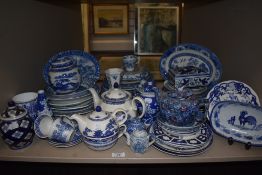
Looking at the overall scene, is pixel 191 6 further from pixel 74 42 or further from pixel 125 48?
pixel 74 42

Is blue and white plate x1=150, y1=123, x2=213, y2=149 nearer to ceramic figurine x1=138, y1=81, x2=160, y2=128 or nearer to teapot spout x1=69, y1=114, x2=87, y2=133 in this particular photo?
ceramic figurine x1=138, y1=81, x2=160, y2=128

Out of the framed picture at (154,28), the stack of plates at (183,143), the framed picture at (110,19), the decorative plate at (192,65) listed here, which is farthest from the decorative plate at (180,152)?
the framed picture at (110,19)

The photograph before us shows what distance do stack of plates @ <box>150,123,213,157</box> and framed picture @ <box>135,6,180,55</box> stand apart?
1.07m

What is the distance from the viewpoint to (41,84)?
125 centimetres

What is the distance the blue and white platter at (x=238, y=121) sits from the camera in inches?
35.0

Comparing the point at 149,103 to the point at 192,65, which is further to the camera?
the point at 192,65

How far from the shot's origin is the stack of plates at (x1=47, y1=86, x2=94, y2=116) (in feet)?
3.28

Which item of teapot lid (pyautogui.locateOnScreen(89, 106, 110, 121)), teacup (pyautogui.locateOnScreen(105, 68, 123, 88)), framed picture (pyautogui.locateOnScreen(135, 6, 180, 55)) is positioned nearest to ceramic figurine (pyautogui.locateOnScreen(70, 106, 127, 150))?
teapot lid (pyautogui.locateOnScreen(89, 106, 110, 121))

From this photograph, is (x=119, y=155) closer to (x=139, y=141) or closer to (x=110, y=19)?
(x=139, y=141)

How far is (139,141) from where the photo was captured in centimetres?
84

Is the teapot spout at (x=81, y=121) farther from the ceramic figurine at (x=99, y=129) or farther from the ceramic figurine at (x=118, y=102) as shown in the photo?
the ceramic figurine at (x=118, y=102)

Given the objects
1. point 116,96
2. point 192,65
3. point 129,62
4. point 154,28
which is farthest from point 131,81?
point 154,28

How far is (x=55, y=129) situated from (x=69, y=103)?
16 cm

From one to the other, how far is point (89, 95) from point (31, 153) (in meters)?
0.32
